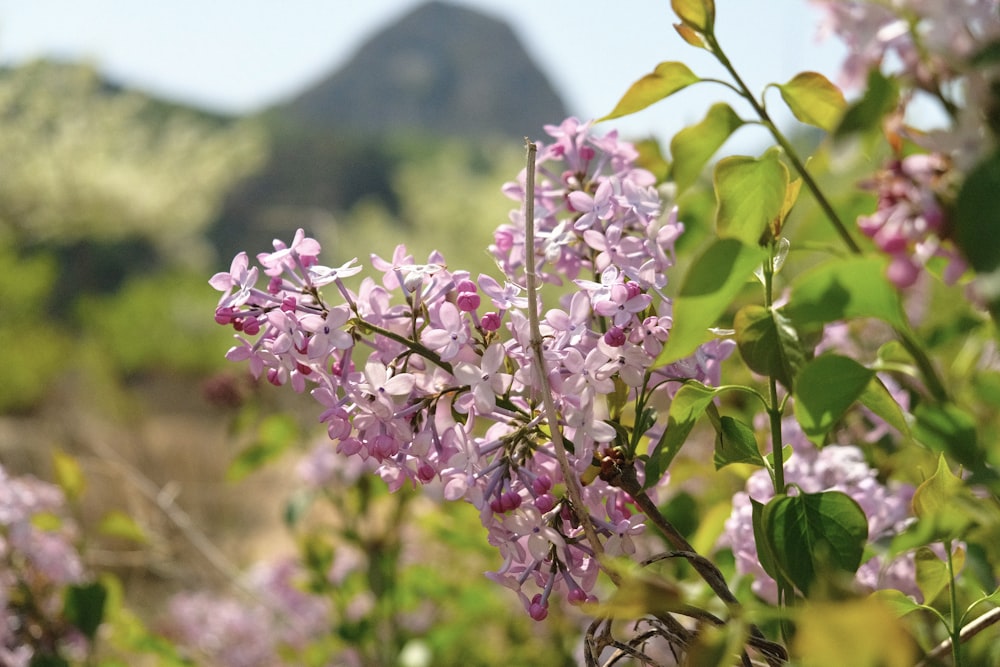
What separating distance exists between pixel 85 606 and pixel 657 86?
61 centimetres

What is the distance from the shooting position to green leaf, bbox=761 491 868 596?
12.2 inches

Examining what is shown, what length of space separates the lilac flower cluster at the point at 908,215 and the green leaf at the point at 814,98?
0.14m

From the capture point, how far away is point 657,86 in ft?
1.29

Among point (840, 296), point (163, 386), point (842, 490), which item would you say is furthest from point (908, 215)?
point (163, 386)

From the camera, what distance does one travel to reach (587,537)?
34 centimetres

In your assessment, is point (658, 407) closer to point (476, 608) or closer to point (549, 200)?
point (549, 200)

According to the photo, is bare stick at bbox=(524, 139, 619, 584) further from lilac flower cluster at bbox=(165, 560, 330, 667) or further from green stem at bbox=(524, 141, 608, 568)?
lilac flower cluster at bbox=(165, 560, 330, 667)

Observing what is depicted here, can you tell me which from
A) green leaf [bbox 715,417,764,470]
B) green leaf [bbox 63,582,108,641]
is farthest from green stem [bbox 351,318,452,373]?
green leaf [bbox 63,582,108,641]

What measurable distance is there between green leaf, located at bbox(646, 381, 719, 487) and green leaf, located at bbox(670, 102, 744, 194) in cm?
12

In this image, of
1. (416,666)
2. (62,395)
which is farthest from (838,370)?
(62,395)

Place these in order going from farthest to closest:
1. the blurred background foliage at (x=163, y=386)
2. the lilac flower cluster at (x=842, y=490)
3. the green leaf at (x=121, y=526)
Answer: the blurred background foliage at (x=163, y=386)
the green leaf at (x=121, y=526)
the lilac flower cluster at (x=842, y=490)

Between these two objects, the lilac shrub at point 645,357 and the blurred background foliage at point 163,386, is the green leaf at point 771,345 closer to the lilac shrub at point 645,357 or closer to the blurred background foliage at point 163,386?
the lilac shrub at point 645,357

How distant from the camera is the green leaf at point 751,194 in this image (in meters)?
0.33

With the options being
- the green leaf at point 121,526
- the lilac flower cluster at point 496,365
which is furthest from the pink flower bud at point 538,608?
the green leaf at point 121,526
